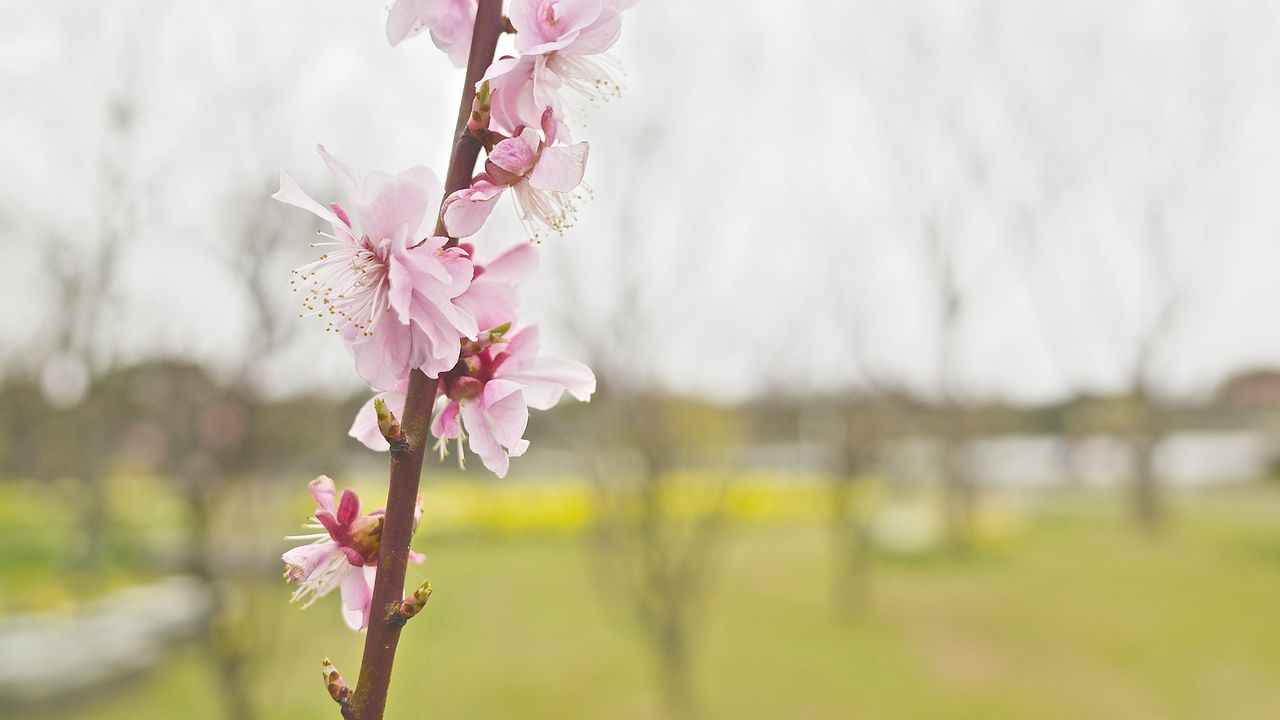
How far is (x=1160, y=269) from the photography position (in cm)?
933

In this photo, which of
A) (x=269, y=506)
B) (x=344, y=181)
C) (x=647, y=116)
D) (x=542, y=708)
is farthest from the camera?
(x=542, y=708)

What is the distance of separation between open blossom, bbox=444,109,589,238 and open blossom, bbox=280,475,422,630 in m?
0.15

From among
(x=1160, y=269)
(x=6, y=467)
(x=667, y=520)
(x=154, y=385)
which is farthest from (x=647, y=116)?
(x=6, y=467)

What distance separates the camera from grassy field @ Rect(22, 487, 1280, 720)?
433 centimetres

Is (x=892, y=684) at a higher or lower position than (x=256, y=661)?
Result: lower

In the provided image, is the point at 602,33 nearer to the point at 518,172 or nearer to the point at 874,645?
the point at 518,172

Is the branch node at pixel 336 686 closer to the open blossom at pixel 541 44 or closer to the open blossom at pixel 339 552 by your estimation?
the open blossom at pixel 339 552

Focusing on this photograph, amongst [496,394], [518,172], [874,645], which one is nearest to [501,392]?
[496,394]

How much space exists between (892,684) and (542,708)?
1940mm

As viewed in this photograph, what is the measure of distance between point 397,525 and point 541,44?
23cm

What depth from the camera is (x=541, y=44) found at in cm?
39

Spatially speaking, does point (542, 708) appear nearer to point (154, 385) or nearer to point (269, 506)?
point (269, 506)

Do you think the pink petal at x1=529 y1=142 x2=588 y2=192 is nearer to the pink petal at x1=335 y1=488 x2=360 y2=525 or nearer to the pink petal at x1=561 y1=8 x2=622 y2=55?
the pink petal at x1=561 y1=8 x2=622 y2=55

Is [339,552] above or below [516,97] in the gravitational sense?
below
